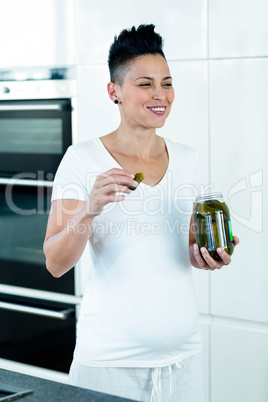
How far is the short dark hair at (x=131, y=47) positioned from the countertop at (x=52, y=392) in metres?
0.66

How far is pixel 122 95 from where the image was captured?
49.5 inches

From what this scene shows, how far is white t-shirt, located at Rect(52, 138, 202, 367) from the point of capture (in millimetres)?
1175

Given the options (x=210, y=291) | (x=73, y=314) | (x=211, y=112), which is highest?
(x=211, y=112)

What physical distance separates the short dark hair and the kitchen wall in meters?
0.45

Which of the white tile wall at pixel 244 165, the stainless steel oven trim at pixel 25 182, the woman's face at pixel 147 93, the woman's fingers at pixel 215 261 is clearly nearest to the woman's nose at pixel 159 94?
the woman's face at pixel 147 93

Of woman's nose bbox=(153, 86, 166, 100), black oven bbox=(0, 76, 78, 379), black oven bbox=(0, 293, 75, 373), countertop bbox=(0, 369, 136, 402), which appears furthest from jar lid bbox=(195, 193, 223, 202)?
black oven bbox=(0, 293, 75, 373)

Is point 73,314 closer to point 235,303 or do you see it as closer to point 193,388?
point 235,303

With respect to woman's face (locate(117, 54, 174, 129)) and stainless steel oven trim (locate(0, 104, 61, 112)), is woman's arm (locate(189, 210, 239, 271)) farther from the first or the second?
stainless steel oven trim (locate(0, 104, 61, 112))

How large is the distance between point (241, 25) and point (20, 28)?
2.67ft

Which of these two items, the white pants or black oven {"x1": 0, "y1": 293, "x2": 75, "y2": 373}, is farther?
black oven {"x1": 0, "y1": 293, "x2": 75, "y2": 373}

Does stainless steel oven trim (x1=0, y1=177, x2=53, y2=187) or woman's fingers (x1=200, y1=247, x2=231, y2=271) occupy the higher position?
stainless steel oven trim (x1=0, y1=177, x2=53, y2=187)

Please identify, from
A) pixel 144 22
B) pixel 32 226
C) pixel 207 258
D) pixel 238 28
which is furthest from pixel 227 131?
pixel 32 226

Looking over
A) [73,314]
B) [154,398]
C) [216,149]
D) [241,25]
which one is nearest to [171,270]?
[154,398]

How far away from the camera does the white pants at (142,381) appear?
3.83ft
